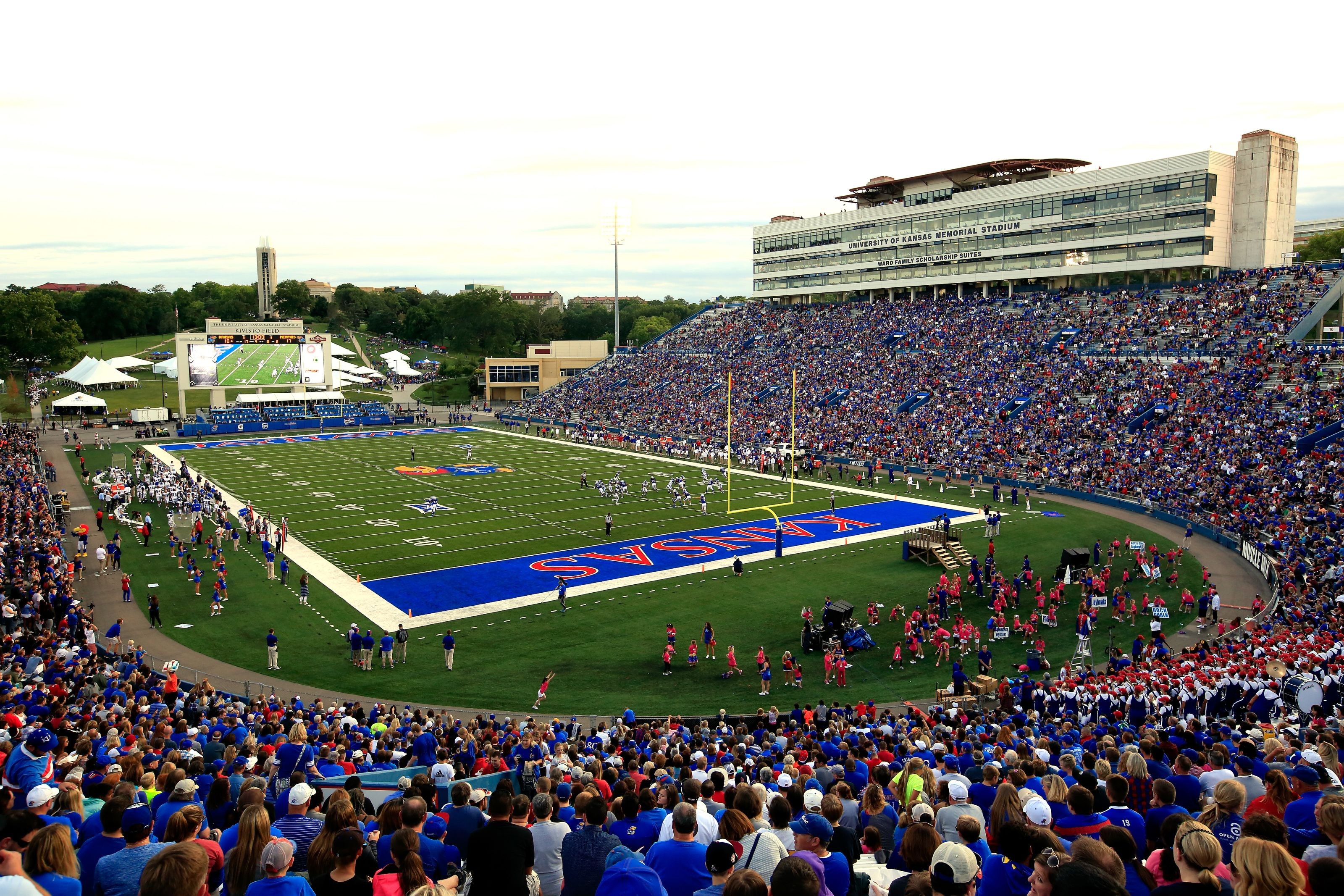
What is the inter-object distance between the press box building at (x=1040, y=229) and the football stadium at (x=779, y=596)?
30 cm

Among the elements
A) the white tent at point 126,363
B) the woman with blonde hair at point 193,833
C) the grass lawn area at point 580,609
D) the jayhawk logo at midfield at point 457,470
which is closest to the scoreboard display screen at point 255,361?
the white tent at point 126,363

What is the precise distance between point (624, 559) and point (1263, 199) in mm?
48686

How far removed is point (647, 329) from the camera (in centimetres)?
13975

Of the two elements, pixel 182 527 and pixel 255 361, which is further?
pixel 255 361

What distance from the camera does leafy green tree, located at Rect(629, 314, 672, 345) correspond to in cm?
13862

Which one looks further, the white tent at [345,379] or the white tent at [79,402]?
the white tent at [345,379]

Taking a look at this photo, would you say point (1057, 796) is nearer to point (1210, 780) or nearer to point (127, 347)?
point (1210, 780)

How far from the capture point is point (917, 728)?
44.1ft

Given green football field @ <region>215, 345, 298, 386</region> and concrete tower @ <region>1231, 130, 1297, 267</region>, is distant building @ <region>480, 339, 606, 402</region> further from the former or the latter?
concrete tower @ <region>1231, 130, 1297, 267</region>

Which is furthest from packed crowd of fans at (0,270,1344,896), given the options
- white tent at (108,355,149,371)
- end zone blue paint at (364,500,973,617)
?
white tent at (108,355,149,371)

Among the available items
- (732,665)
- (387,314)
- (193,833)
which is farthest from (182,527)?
(387,314)

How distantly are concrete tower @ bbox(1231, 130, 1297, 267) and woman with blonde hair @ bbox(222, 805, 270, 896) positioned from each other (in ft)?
213

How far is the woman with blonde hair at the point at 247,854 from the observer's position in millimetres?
4746

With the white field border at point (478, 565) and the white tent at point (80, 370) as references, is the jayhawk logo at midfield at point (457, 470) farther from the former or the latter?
the white tent at point (80, 370)
